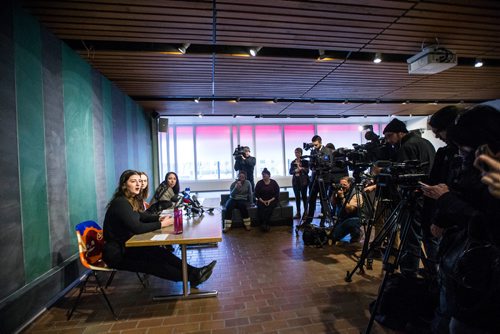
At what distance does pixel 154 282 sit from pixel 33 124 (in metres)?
2.07

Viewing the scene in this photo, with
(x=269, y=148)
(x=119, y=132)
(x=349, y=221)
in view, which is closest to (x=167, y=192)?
(x=119, y=132)

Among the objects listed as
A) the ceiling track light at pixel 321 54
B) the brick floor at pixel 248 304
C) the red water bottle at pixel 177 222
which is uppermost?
the ceiling track light at pixel 321 54

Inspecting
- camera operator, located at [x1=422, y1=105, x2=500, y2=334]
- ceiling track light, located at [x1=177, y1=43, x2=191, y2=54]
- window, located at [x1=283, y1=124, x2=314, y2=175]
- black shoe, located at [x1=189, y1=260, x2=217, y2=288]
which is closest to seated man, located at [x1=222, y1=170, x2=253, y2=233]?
black shoe, located at [x1=189, y1=260, x2=217, y2=288]

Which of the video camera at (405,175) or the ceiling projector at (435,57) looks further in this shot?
the ceiling projector at (435,57)

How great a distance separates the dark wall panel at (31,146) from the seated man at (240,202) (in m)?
3.16

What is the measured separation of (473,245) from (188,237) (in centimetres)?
187

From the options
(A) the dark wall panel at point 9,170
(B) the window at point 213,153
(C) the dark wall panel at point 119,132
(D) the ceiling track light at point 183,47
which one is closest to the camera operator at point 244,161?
(C) the dark wall panel at point 119,132

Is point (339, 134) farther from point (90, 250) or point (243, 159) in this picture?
point (90, 250)

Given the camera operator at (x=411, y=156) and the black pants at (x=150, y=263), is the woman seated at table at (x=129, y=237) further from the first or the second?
the camera operator at (x=411, y=156)

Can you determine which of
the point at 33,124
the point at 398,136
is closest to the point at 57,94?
the point at 33,124

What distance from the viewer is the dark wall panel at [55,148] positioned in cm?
259

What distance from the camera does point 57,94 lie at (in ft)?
9.09

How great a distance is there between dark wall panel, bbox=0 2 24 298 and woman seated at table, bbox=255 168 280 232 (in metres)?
3.83

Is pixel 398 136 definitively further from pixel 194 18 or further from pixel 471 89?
pixel 471 89
